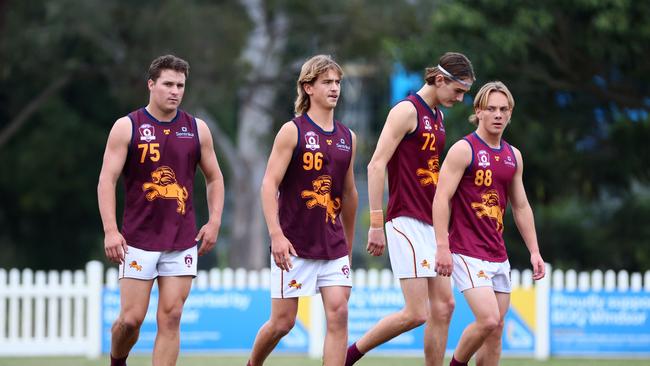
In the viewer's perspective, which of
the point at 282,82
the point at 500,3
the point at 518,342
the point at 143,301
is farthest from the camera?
the point at 282,82

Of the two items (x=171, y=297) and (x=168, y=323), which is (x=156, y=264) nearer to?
(x=171, y=297)

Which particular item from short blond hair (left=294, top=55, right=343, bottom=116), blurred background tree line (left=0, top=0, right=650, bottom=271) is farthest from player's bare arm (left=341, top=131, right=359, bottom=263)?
blurred background tree line (left=0, top=0, right=650, bottom=271)

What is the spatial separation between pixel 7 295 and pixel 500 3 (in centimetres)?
1035

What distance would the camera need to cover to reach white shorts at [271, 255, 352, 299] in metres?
8.53

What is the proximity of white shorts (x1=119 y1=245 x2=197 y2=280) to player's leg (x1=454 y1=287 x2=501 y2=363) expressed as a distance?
1.94m

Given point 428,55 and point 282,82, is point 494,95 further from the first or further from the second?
point 282,82

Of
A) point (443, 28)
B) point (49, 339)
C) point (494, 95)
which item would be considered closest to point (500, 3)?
point (443, 28)

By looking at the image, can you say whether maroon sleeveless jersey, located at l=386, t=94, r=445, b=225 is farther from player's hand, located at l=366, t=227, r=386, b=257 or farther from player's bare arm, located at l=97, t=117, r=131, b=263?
player's bare arm, located at l=97, t=117, r=131, b=263

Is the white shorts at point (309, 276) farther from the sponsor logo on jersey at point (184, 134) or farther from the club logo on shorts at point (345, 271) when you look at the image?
the sponsor logo on jersey at point (184, 134)

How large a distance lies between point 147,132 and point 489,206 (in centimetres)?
243

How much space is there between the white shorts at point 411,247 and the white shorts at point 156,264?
1430mm

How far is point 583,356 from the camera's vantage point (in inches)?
635

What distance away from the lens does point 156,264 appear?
8523mm

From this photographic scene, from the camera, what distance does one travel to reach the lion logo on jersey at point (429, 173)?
29.2 feet
